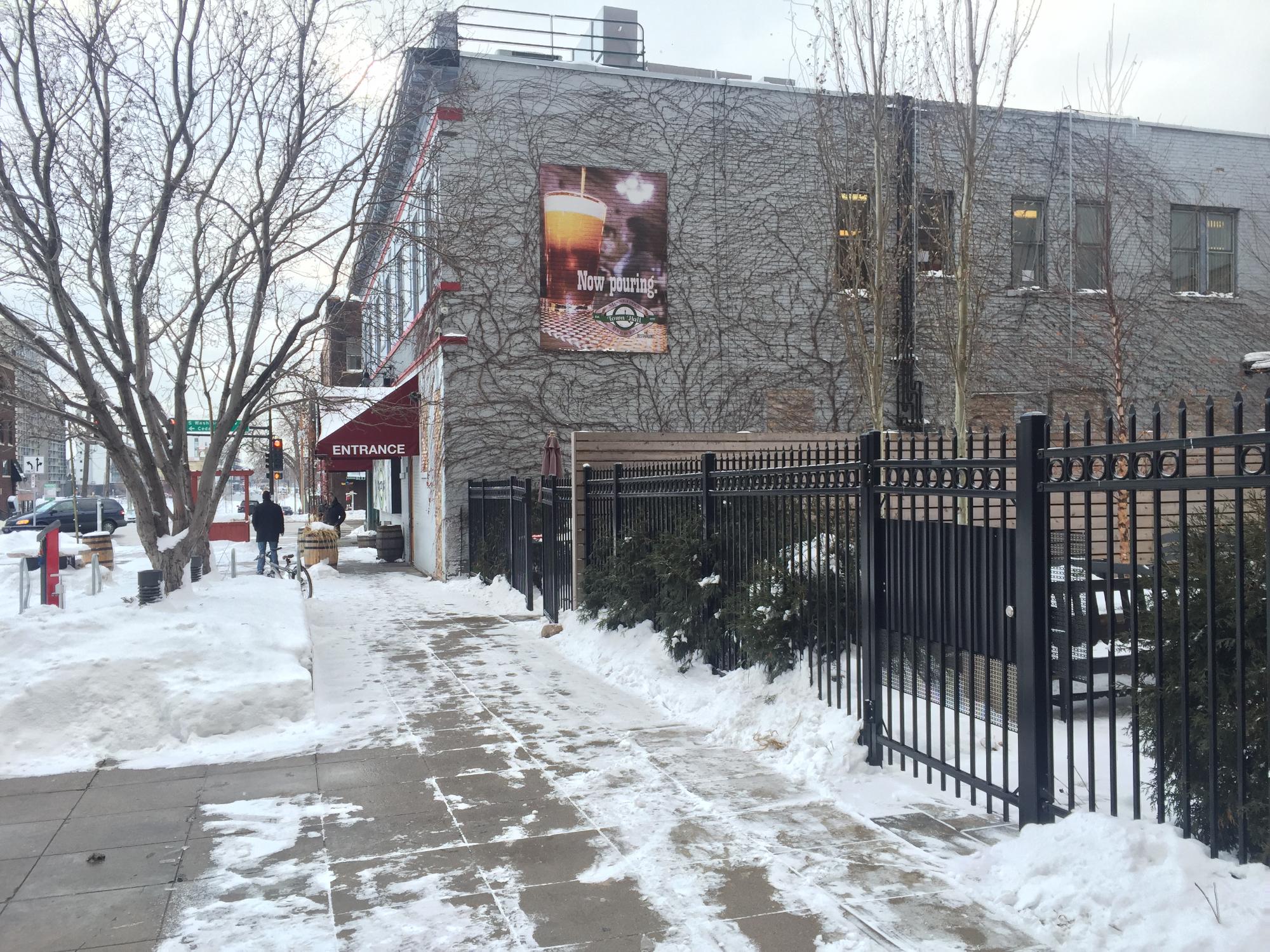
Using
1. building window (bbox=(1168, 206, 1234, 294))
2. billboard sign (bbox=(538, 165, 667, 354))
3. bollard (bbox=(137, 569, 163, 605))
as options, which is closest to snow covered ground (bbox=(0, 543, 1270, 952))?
bollard (bbox=(137, 569, 163, 605))

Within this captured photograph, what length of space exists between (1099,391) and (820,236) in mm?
6883

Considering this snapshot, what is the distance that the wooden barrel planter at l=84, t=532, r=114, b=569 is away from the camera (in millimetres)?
19984

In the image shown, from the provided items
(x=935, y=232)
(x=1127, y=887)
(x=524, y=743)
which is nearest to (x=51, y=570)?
(x=524, y=743)

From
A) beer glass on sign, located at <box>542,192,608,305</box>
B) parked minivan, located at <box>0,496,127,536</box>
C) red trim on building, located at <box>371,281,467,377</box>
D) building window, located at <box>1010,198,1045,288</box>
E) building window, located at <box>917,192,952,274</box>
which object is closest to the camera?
building window, located at <box>917,192,952,274</box>

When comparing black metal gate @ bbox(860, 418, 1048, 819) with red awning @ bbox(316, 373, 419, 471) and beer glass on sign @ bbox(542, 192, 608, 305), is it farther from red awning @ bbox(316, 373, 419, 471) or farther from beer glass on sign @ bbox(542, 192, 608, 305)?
red awning @ bbox(316, 373, 419, 471)

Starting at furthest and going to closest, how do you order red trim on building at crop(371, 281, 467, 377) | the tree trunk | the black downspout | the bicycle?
red trim on building at crop(371, 281, 467, 377) → the black downspout → the bicycle → the tree trunk

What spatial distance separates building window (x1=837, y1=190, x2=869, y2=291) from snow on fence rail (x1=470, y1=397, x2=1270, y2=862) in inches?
250

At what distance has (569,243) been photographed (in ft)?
59.0

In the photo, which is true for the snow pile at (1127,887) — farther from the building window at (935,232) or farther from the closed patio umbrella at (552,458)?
the building window at (935,232)

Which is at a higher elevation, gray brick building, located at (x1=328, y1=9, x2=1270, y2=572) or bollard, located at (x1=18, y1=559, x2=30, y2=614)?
gray brick building, located at (x1=328, y1=9, x2=1270, y2=572)

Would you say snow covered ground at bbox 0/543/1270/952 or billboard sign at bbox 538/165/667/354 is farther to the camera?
billboard sign at bbox 538/165/667/354

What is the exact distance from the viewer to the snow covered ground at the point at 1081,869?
11.5 ft

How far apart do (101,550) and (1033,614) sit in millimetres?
21035

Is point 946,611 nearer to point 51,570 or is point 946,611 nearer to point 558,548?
point 558,548
